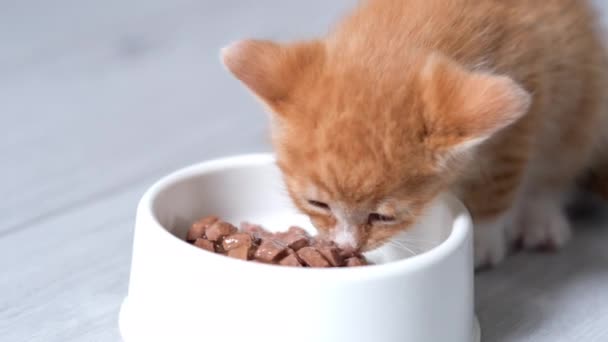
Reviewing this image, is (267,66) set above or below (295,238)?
above

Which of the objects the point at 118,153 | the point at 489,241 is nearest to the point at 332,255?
the point at 489,241

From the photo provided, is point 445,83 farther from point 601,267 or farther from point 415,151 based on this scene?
point 601,267

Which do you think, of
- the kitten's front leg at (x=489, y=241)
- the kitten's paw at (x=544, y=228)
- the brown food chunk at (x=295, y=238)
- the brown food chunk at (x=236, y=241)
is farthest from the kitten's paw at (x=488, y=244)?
the brown food chunk at (x=236, y=241)

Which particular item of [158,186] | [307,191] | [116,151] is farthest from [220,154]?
[307,191]

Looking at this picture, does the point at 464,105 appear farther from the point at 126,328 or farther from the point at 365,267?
the point at 126,328

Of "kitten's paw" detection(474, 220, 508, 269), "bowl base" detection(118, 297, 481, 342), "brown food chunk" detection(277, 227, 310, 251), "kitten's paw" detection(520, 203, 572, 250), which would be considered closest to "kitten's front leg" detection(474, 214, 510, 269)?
"kitten's paw" detection(474, 220, 508, 269)

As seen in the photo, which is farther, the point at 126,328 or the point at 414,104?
the point at 126,328

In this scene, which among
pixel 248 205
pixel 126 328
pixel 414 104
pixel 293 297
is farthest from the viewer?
pixel 248 205
